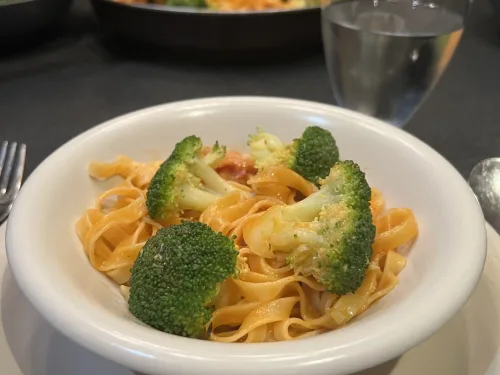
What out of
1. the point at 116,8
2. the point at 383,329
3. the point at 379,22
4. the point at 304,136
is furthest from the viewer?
the point at 116,8

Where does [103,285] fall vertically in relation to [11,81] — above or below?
above

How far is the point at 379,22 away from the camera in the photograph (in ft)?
6.07

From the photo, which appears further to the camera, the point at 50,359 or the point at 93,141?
the point at 93,141

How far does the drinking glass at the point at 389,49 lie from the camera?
1.66m

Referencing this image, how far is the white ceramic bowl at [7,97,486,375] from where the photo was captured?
2.52 ft

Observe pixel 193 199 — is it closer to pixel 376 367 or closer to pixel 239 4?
pixel 376 367

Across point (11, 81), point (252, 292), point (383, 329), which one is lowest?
point (11, 81)

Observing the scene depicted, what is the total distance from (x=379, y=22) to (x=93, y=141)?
3.53ft

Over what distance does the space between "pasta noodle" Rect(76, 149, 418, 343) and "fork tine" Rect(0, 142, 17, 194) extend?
0.93 feet

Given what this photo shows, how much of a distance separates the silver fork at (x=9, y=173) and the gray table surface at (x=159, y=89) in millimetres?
202

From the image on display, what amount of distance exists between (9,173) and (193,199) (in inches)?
22.9

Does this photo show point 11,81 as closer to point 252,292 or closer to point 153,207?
point 153,207

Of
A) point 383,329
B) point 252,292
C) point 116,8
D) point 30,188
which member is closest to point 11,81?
point 116,8

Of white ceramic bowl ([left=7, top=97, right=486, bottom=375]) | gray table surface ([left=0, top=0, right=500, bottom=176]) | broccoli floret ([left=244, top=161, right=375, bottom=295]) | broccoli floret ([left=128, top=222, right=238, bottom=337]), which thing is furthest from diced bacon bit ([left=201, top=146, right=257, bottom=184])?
gray table surface ([left=0, top=0, right=500, bottom=176])
